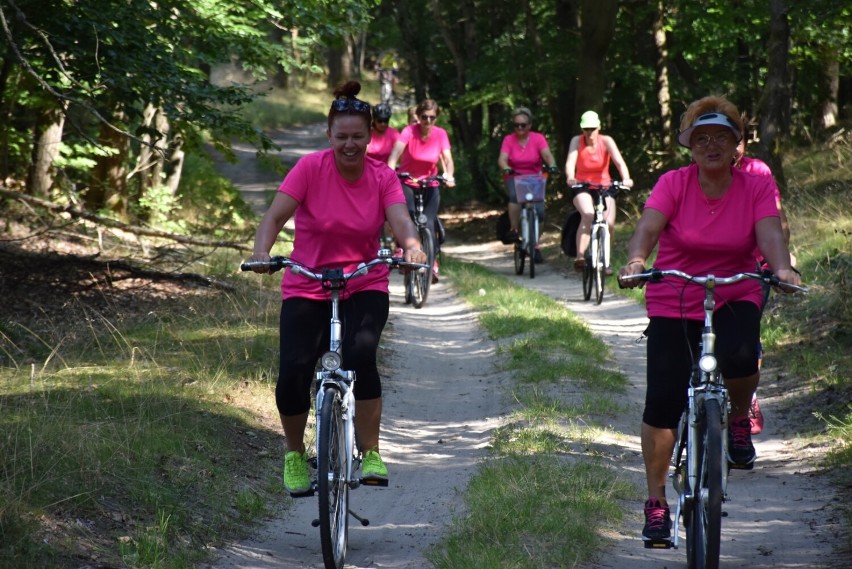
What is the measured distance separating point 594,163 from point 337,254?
8.34 m

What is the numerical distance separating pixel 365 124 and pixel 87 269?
28.0 ft

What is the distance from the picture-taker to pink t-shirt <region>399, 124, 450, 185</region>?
13727mm

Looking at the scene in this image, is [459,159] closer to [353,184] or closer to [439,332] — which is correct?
[439,332]

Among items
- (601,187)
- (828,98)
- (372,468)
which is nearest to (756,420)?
(372,468)

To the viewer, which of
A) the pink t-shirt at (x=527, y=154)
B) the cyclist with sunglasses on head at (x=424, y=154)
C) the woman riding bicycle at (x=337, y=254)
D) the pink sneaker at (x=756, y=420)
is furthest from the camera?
the pink t-shirt at (x=527, y=154)

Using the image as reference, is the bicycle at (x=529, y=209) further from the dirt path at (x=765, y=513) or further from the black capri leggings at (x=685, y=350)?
the black capri leggings at (x=685, y=350)

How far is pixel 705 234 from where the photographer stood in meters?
4.93

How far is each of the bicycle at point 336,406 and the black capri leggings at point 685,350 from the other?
1.12 metres

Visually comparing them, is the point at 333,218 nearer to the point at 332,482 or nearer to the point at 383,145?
the point at 332,482

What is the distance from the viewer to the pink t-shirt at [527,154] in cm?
1611

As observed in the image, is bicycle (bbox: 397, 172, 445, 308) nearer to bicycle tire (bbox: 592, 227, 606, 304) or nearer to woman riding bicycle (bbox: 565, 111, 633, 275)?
woman riding bicycle (bbox: 565, 111, 633, 275)

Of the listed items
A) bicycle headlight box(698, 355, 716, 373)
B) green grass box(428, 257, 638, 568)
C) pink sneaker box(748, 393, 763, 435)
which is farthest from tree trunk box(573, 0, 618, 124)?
bicycle headlight box(698, 355, 716, 373)

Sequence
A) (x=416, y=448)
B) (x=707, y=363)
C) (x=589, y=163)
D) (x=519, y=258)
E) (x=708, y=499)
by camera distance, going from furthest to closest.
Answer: (x=519, y=258) → (x=589, y=163) → (x=416, y=448) → (x=707, y=363) → (x=708, y=499)

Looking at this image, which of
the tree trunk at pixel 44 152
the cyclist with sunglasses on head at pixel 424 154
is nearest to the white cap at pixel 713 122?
the cyclist with sunglasses on head at pixel 424 154
